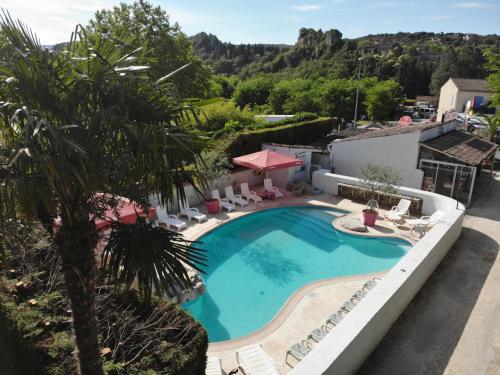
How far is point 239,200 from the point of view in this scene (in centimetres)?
1891

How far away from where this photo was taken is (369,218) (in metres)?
16.5

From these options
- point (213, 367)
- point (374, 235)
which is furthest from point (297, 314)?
point (374, 235)

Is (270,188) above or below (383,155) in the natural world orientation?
below

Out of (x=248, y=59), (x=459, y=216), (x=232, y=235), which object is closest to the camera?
(x=459, y=216)

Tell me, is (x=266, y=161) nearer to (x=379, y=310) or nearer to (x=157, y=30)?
(x=379, y=310)

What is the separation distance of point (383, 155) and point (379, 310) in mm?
13913

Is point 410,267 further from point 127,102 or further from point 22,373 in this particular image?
point 22,373

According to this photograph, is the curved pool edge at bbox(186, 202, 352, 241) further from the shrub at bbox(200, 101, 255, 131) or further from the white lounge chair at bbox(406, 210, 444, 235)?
the shrub at bbox(200, 101, 255, 131)

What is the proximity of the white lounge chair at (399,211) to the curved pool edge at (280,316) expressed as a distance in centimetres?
462

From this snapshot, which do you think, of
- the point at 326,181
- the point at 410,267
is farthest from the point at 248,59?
the point at 410,267

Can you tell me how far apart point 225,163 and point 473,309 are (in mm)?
12031

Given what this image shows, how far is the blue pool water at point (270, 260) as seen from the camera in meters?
11.1

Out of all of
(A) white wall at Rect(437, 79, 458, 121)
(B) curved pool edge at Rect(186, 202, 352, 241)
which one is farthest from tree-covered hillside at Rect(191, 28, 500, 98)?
(B) curved pool edge at Rect(186, 202, 352, 241)

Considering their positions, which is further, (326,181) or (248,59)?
(248,59)
